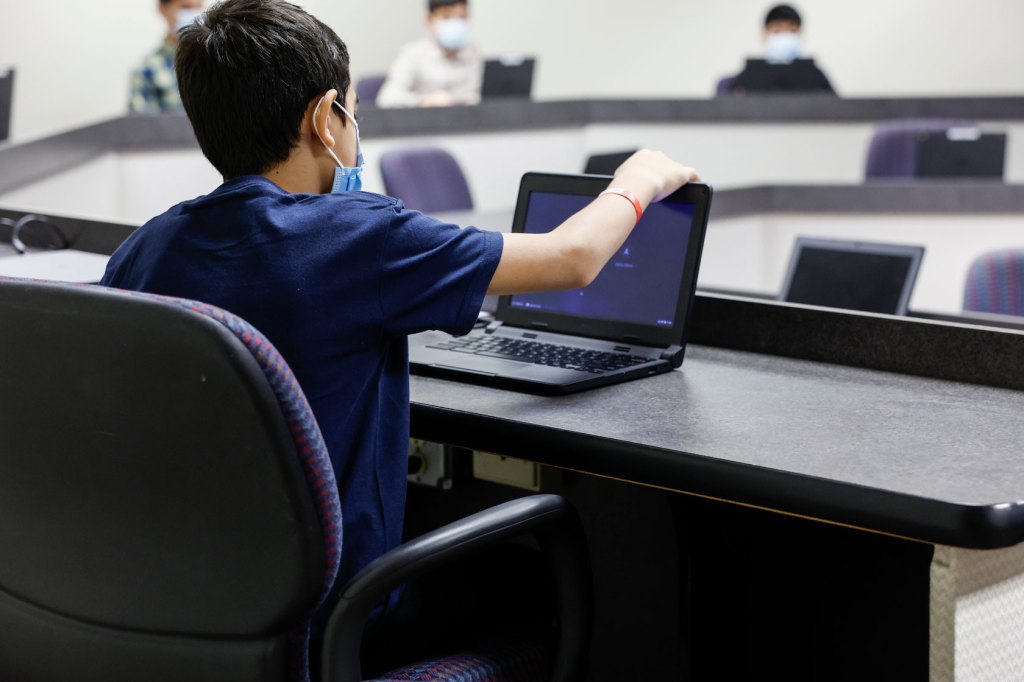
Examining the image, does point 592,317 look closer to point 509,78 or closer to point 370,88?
point 509,78

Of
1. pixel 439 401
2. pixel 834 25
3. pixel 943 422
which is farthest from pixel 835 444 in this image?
pixel 834 25

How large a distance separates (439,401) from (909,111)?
4.04 m

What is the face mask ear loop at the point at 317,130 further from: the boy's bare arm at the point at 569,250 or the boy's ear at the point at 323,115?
the boy's bare arm at the point at 569,250

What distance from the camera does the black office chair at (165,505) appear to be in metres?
0.90

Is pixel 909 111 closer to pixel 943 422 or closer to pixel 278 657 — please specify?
pixel 943 422

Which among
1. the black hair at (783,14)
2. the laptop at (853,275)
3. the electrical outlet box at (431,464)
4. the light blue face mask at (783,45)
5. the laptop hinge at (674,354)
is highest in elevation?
the black hair at (783,14)

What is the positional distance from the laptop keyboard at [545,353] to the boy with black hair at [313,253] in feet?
0.81

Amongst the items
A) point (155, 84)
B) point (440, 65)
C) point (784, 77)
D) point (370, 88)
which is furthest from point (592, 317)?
point (370, 88)

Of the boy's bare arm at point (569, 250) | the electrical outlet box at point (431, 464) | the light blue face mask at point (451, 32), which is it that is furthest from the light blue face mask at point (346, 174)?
the light blue face mask at point (451, 32)

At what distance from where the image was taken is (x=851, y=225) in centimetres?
395

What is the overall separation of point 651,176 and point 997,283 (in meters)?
1.09

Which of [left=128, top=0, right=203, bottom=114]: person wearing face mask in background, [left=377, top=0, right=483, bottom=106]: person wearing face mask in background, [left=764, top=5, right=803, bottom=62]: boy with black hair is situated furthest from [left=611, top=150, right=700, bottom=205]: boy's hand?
[left=764, top=5, right=803, bottom=62]: boy with black hair

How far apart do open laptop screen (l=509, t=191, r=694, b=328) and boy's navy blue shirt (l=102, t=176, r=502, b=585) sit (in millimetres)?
355

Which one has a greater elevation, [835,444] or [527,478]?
[835,444]
